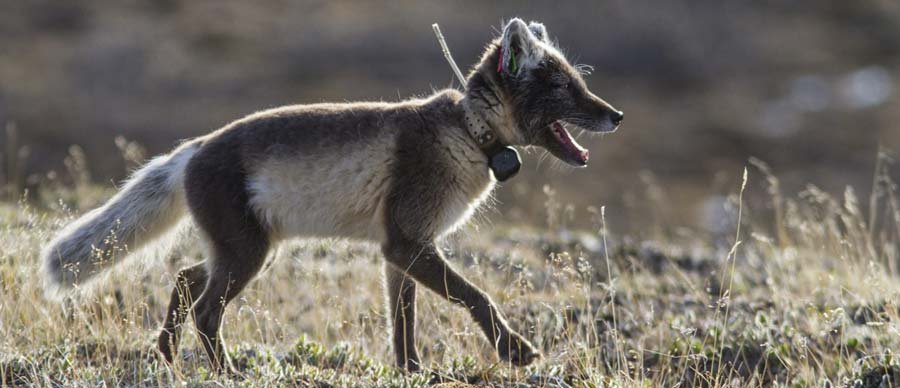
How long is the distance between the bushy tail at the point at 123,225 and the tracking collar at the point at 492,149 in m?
1.61

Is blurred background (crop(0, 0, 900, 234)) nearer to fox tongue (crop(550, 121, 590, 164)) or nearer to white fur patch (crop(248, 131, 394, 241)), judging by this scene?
fox tongue (crop(550, 121, 590, 164))

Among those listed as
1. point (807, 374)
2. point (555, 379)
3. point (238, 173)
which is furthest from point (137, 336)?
point (807, 374)

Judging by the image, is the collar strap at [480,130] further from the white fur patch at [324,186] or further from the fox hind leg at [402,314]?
the fox hind leg at [402,314]

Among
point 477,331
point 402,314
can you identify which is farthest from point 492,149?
point 477,331

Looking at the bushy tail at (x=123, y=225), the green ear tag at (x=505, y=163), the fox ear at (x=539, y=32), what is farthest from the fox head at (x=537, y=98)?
the bushy tail at (x=123, y=225)

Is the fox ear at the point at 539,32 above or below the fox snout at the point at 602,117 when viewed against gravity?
above

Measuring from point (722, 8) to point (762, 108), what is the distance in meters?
5.35

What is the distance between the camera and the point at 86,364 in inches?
224

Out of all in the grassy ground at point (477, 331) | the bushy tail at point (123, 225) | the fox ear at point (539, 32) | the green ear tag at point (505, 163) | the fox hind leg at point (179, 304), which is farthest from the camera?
the fox ear at point (539, 32)

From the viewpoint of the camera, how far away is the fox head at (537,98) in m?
A: 5.74

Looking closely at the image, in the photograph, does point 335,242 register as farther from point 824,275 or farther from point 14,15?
point 14,15

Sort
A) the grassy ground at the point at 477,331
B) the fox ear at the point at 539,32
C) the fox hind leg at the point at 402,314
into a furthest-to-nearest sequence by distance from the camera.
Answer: the fox ear at the point at 539,32, the fox hind leg at the point at 402,314, the grassy ground at the point at 477,331

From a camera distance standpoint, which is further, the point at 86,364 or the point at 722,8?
the point at 722,8

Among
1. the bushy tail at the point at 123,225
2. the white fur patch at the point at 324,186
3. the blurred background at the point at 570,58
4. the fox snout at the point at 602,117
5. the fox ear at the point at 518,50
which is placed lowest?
the blurred background at the point at 570,58
